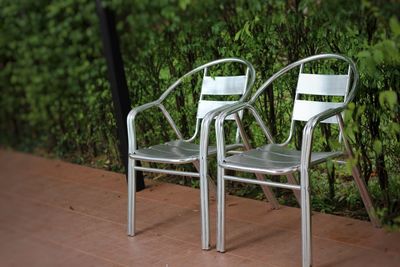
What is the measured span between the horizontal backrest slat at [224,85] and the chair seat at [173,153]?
1.08ft

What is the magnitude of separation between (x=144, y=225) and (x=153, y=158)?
62 cm

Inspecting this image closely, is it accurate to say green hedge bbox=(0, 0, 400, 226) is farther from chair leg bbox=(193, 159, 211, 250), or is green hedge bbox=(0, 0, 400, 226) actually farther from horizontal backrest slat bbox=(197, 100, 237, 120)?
chair leg bbox=(193, 159, 211, 250)

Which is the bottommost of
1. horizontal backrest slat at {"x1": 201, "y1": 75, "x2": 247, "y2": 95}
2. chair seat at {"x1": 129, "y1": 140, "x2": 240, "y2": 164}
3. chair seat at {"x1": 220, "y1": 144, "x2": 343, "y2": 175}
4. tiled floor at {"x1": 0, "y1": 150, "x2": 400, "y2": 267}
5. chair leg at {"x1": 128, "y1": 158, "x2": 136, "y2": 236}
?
tiled floor at {"x1": 0, "y1": 150, "x2": 400, "y2": 267}

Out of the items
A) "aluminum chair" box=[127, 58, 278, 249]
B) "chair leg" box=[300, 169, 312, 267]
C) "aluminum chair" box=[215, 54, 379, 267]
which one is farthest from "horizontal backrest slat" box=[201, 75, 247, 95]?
"chair leg" box=[300, 169, 312, 267]

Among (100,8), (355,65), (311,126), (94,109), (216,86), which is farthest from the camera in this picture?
(94,109)

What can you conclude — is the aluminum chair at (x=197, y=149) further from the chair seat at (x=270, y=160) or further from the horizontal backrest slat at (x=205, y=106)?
the chair seat at (x=270, y=160)

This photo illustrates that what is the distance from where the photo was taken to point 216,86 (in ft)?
13.4

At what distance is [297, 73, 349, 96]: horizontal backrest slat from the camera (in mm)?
3545

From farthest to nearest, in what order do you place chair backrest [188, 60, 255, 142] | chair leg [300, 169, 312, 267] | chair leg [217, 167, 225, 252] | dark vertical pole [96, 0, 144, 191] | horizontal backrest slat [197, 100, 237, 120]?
1. dark vertical pole [96, 0, 144, 191]
2. horizontal backrest slat [197, 100, 237, 120]
3. chair backrest [188, 60, 255, 142]
4. chair leg [217, 167, 225, 252]
5. chair leg [300, 169, 312, 267]

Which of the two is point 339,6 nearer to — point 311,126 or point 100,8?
point 311,126

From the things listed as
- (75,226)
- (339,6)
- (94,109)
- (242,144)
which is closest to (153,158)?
(242,144)

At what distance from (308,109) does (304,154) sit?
0.63 metres

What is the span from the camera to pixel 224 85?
4.05 m

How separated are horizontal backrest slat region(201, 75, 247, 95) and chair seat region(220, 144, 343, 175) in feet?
1.70
